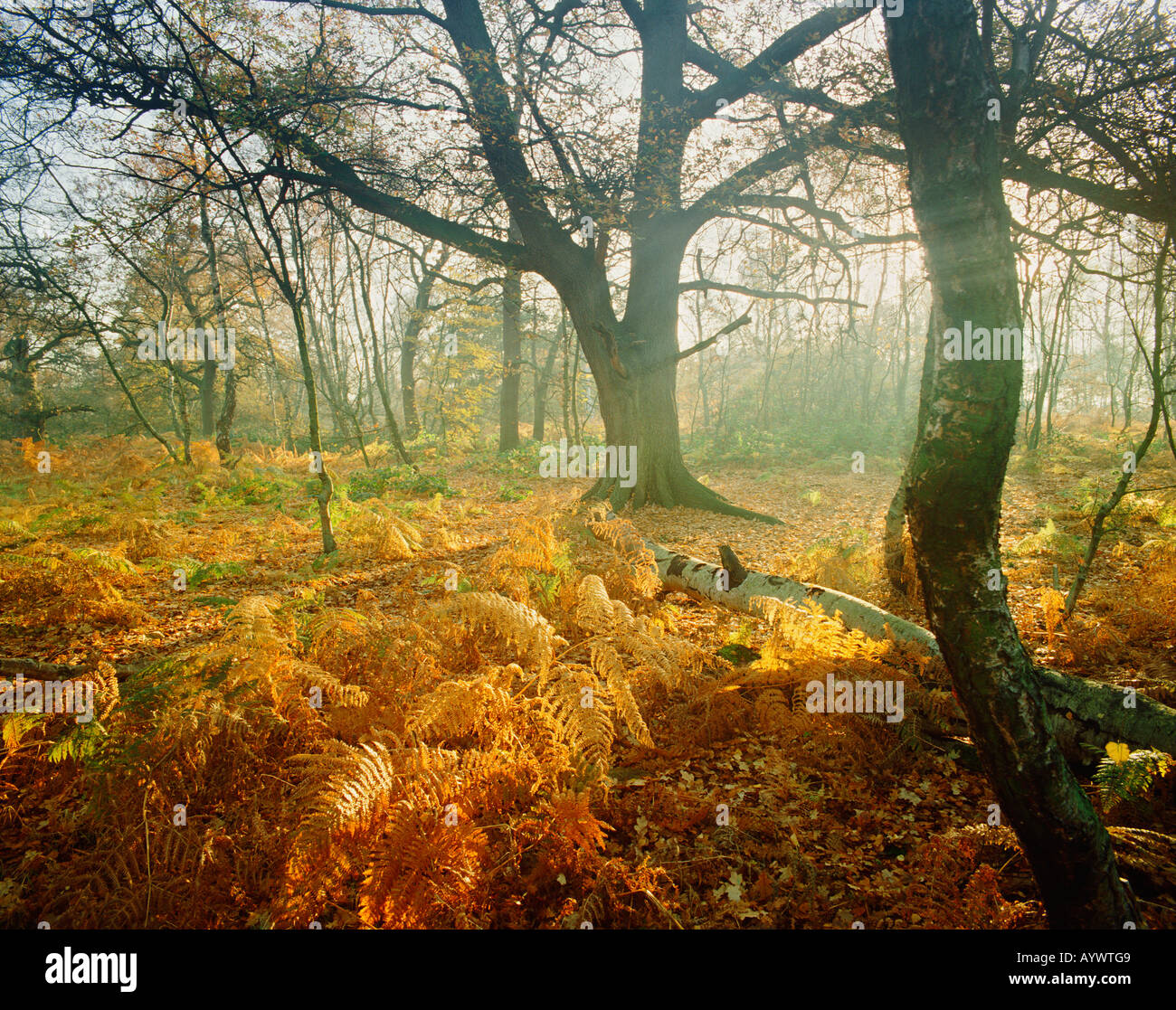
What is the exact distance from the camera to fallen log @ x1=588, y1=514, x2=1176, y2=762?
2.70m

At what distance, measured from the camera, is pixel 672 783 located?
2.83 m

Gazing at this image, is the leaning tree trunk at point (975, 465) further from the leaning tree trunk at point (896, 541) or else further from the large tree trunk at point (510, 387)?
the large tree trunk at point (510, 387)

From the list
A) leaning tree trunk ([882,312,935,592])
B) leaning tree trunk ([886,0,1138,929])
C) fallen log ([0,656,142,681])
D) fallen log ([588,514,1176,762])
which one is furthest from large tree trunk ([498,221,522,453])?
leaning tree trunk ([886,0,1138,929])

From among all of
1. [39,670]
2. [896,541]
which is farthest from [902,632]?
[39,670]

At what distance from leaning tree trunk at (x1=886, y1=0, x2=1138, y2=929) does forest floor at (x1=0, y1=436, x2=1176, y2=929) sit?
1.17ft

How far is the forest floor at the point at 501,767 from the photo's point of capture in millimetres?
2045

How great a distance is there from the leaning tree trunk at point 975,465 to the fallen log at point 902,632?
4.19ft

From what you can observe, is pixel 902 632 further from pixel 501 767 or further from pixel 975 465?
pixel 501 767

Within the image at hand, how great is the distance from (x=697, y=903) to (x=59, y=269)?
1911cm

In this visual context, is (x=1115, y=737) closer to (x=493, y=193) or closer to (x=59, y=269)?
(x=493, y=193)

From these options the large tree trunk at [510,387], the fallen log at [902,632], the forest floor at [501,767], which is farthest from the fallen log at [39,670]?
the large tree trunk at [510,387]

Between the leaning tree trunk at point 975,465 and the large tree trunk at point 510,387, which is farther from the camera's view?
the large tree trunk at point 510,387

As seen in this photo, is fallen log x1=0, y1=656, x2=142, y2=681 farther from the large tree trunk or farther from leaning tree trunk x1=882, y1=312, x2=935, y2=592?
the large tree trunk
